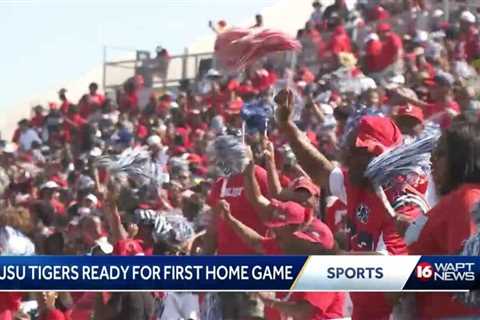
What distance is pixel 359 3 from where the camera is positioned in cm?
1917

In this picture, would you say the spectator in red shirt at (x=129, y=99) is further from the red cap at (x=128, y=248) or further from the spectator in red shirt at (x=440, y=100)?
the red cap at (x=128, y=248)

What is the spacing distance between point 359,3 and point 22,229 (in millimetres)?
9540

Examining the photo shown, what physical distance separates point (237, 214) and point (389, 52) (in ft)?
24.3

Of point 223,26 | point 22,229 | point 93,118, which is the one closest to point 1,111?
point 93,118

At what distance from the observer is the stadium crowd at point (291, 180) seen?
569 centimetres

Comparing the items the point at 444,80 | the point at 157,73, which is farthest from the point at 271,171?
the point at 157,73

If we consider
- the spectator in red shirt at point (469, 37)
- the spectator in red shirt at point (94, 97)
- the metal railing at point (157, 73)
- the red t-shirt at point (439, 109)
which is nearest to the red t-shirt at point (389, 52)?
the spectator in red shirt at point (469, 37)

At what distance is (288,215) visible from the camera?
6586 millimetres

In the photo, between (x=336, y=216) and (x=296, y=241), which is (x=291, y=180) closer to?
(x=336, y=216)

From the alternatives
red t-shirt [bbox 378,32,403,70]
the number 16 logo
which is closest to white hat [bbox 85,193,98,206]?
red t-shirt [bbox 378,32,403,70]

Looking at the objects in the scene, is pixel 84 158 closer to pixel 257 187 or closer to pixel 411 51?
pixel 411 51

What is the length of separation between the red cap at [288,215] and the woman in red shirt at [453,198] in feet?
4.41

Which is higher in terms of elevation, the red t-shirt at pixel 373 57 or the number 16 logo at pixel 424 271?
the red t-shirt at pixel 373 57

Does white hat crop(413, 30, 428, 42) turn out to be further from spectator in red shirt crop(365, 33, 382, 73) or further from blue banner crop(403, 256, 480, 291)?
blue banner crop(403, 256, 480, 291)
